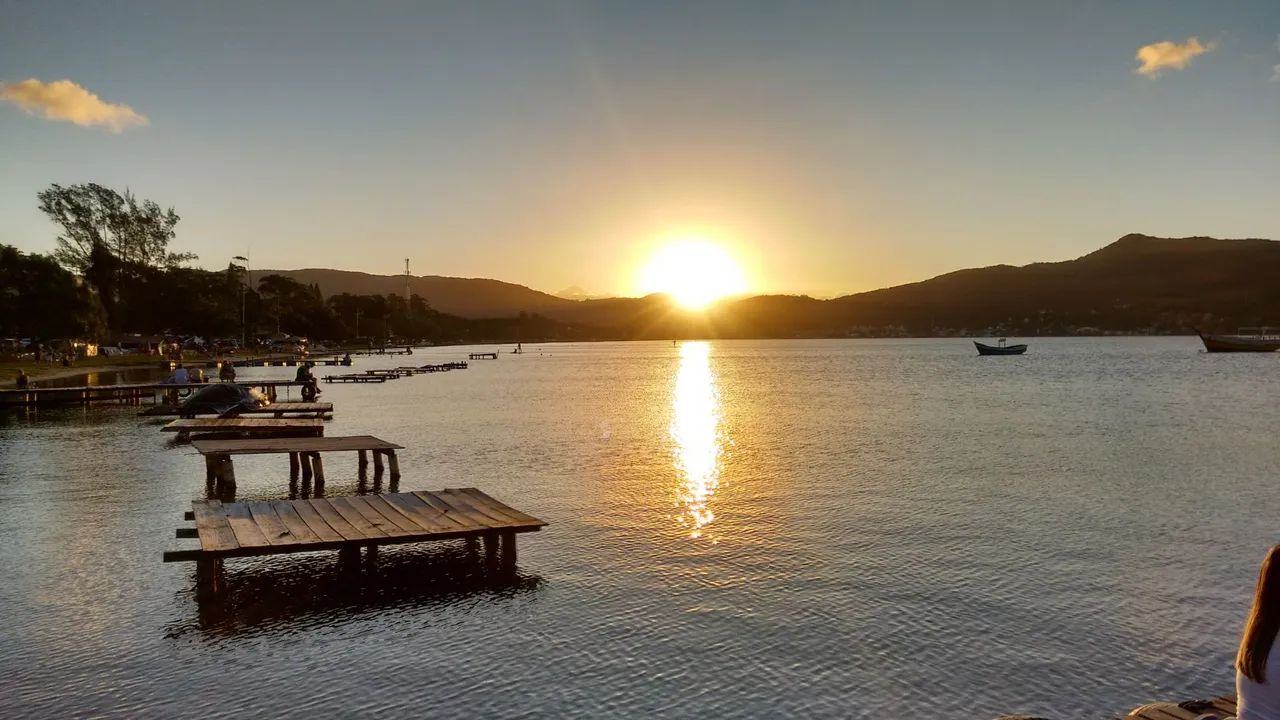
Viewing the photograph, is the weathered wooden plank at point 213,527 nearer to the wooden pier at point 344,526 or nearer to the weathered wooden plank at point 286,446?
the wooden pier at point 344,526

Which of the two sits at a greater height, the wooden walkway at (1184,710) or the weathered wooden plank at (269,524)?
the weathered wooden plank at (269,524)

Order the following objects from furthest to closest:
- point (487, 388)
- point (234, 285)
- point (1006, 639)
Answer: point (234, 285)
point (487, 388)
point (1006, 639)

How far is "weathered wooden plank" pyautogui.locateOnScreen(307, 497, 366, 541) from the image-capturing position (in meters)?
14.8

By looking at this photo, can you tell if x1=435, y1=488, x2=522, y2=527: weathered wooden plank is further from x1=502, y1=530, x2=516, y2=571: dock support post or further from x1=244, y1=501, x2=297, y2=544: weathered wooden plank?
x1=244, y1=501, x2=297, y2=544: weathered wooden plank

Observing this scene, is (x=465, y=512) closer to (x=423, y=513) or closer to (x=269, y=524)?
(x=423, y=513)

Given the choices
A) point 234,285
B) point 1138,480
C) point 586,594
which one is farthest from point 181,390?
point 234,285

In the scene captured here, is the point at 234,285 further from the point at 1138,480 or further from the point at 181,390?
the point at 1138,480

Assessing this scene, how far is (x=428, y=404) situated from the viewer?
6097 centimetres

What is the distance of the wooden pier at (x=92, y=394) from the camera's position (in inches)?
2079

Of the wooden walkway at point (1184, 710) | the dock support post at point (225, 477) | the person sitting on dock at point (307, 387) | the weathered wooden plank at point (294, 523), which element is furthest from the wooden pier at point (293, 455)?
the person sitting on dock at point (307, 387)

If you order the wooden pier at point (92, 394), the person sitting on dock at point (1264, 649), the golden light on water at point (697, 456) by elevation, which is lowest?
the golden light on water at point (697, 456)

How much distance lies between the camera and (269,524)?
50.7ft

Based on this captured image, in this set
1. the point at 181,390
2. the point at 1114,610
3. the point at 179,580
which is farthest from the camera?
the point at 181,390

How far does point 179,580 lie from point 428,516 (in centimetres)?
458
